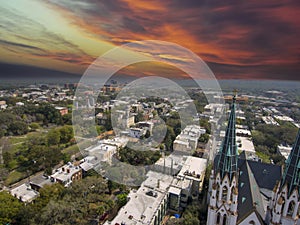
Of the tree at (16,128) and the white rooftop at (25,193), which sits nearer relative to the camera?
the white rooftop at (25,193)

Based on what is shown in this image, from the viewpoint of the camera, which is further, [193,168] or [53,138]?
[53,138]

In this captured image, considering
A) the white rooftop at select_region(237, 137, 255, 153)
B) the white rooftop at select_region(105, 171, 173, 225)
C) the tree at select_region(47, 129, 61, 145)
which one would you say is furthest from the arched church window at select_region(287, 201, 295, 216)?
the tree at select_region(47, 129, 61, 145)

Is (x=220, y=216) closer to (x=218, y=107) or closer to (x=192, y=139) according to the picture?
(x=192, y=139)

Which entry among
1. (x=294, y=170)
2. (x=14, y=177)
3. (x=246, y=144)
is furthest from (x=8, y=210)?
(x=246, y=144)

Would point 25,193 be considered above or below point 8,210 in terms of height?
below

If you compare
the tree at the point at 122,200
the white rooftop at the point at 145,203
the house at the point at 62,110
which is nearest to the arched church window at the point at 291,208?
the white rooftop at the point at 145,203

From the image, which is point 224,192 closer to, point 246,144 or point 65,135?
point 246,144

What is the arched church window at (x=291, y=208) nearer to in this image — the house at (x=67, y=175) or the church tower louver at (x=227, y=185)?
the church tower louver at (x=227, y=185)
